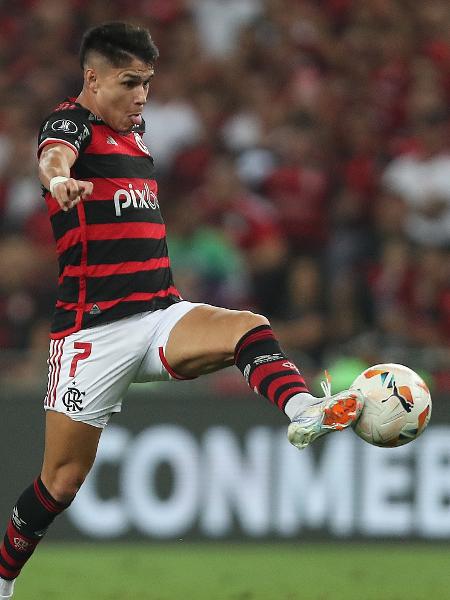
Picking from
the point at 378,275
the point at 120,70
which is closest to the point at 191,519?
the point at 378,275

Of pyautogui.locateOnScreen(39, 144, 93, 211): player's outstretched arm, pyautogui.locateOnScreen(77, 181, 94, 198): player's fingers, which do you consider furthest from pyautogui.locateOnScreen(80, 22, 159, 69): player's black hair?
pyautogui.locateOnScreen(77, 181, 94, 198): player's fingers

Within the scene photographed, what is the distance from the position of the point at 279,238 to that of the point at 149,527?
2662 millimetres

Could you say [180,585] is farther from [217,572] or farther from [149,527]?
[149,527]

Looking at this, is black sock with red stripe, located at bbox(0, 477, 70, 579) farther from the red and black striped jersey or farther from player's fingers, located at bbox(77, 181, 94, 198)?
player's fingers, located at bbox(77, 181, 94, 198)

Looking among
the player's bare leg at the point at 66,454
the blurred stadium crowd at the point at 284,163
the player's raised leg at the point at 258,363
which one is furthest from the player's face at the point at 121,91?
the blurred stadium crowd at the point at 284,163

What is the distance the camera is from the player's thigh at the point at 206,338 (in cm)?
516

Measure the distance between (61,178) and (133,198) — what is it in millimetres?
821

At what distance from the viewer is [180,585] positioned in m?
7.05

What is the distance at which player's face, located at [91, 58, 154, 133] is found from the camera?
5.32 metres

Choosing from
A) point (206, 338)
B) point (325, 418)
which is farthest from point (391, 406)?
point (206, 338)

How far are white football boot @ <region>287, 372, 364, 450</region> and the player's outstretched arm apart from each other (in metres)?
1.10

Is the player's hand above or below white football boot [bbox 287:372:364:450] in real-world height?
above

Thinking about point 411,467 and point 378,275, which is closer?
point 411,467

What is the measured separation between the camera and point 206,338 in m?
5.20
